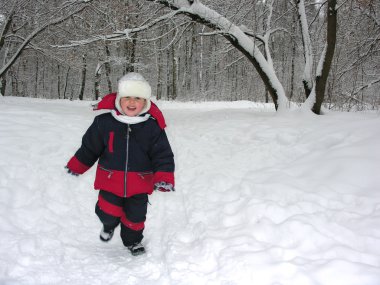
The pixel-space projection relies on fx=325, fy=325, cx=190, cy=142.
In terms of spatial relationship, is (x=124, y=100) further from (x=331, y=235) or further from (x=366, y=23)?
(x=366, y=23)

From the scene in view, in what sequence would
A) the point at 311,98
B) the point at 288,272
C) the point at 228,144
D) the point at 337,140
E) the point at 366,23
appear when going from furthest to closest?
the point at 366,23 < the point at 311,98 < the point at 228,144 < the point at 337,140 < the point at 288,272

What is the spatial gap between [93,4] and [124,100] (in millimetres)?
8865

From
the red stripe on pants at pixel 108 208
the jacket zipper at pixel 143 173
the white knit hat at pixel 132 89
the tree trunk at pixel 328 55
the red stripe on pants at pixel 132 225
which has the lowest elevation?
the red stripe on pants at pixel 132 225

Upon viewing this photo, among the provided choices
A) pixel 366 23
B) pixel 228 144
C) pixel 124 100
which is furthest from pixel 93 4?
pixel 124 100

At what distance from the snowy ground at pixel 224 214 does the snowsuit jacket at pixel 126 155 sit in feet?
2.38

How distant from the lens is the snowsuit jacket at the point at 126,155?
10.2 ft

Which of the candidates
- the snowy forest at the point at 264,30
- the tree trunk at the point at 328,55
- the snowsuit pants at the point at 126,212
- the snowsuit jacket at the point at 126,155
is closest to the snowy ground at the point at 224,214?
the snowsuit pants at the point at 126,212

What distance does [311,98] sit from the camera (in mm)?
7250

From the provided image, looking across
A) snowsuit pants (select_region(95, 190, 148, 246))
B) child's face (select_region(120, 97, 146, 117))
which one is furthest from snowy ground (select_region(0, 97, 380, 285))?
child's face (select_region(120, 97, 146, 117))

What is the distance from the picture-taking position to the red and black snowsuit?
3.11 m

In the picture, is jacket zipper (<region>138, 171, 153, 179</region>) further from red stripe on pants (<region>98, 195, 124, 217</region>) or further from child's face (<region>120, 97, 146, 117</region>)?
child's face (<region>120, 97, 146, 117</region>)

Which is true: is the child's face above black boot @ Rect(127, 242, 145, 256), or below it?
above

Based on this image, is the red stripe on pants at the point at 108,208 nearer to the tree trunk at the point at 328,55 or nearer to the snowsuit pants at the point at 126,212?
the snowsuit pants at the point at 126,212

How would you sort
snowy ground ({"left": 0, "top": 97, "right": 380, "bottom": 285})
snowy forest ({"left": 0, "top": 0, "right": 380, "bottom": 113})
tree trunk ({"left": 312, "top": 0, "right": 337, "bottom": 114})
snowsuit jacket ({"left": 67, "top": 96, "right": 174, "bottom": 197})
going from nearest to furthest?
1. snowy ground ({"left": 0, "top": 97, "right": 380, "bottom": 285})
2. snowsuit jacket ({"left": 67, "top": 96, "right": 174, "bottom": 197})
3. tree trunk ({"left": 312, "top": 0, "right": 337, "bottom": 114})
4. snowy forest ({"left": 0, "top": 0, "right": 380, "bottom": 113})
